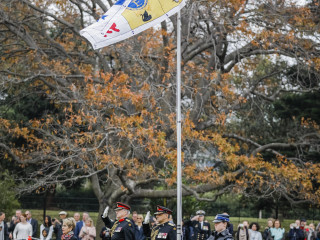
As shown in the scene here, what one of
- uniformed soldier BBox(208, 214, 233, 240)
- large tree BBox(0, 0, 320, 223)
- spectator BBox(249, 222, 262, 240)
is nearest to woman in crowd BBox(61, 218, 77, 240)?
uniformed soldier BBox(208, 214, 233, 240)

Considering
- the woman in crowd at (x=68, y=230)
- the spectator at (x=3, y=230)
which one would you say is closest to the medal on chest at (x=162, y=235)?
the woman in crowd at (x=68, y=230)

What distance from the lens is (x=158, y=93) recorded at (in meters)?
18.6

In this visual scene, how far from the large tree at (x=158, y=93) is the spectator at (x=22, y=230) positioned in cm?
131

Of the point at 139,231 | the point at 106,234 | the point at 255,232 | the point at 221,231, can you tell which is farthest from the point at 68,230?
the point at 255,232

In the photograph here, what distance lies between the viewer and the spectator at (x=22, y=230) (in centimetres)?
1680

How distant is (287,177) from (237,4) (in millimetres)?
6393

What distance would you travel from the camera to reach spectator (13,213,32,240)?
16797 millimetres

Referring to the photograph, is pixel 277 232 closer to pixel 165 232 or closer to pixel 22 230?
pixel 22 230

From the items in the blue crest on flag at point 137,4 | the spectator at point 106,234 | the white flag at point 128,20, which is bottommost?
the spectator at point 106,234

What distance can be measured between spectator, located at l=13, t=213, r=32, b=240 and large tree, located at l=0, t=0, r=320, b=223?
131 cm

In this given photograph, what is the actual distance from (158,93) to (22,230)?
6411 mm

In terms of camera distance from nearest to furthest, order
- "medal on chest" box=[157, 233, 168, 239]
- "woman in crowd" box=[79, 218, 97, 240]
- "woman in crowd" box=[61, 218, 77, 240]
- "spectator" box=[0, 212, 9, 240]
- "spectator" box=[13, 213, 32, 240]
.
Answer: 1. "woman in crowd" box=[61, 218, 77, 240]
2. "medal on chest" box=[157, 233, 168, 239]
3. "woman in crowd" box=[79, 218, 97, 240]
4. "spectator" box=[13, 213, 32, 240]
5. "spectator" box=[0, 212, 9, 240]

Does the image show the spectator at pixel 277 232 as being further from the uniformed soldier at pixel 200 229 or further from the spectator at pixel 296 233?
the uniformed soldier at pixel 200 229

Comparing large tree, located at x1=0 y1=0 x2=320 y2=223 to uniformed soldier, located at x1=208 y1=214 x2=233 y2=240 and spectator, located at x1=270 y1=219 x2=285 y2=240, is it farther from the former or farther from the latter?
uniformed soldier, located at x1=208 y1=214 x2=233 y2=240
